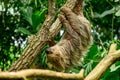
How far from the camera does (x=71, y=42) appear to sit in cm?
466

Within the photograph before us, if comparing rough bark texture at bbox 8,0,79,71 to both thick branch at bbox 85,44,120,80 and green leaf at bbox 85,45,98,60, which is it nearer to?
green leaf at bbox 85,45,98,60

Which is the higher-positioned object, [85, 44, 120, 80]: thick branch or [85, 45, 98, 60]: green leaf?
[85, 45, 98, 60]: green leaf

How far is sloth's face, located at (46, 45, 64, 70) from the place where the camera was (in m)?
4.19

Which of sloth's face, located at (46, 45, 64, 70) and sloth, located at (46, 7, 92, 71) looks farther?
sloth, located at (46, 7, 92, 71)

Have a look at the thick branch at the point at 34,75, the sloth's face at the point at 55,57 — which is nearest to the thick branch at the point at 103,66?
the thick branch at the point at 34,75

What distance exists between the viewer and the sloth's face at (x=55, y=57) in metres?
4.19

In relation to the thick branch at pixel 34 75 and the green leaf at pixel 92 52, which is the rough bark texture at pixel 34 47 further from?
the thick branch at pixel 34 75

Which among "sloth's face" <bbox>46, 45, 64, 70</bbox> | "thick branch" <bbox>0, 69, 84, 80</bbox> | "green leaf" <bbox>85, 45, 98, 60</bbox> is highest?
"green leaf" <bbox>85, 45, 98, 60</bbox>

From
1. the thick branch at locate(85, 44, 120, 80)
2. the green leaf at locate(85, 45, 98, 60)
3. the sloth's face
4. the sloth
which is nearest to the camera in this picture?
the thick branch at locate(85, 44, 120, 80)

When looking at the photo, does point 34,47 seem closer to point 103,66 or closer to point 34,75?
point 103,66

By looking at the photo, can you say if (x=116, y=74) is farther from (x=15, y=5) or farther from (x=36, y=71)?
(x=15, y=5)

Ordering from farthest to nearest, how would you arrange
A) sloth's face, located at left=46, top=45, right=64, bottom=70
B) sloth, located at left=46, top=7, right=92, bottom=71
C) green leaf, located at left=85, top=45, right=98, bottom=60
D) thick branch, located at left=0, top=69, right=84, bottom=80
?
1. green leaf, located at left=85, top=45, right=98, bottom=60
2. sloth, located at left=46, top=7, right=92, bottom=71
3. sloth's face, located at left=46, top=45, right=64, bottom=70
4. thick branch, located at left=0, top=69, right=84, bottom=80

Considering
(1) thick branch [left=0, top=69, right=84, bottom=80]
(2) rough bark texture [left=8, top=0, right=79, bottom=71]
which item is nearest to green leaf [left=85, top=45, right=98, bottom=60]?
(2) rough bark texture [left=8, top=0, right=79, bottom=71]

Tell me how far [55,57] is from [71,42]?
455mm
